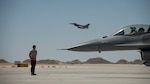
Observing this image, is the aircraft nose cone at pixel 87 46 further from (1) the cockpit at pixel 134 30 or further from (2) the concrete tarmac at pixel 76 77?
(1) the cockpit at pixel 134 30

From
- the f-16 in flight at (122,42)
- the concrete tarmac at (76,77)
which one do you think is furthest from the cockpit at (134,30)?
the concrete tarmac at (76,77)

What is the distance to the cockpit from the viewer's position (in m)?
17.8

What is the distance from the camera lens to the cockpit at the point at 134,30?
17.8 meters

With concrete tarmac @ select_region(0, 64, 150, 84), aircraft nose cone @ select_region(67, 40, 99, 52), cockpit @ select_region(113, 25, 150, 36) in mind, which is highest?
cockpit @ select_region(113, 25, 150, 36)

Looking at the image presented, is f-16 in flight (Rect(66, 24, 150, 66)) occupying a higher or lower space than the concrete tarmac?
higher

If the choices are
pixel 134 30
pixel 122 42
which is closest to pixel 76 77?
pixel 122 42

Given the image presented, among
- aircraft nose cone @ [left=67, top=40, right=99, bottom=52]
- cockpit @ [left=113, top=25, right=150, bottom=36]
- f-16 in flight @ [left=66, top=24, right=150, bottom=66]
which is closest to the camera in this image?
f-16 in flight @ [left=66, top=24, right=150, bottom=66]

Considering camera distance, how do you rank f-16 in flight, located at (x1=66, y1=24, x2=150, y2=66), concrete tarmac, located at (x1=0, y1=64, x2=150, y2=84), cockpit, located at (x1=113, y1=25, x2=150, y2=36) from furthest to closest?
cockpit, located at (x1=113, y1=25, x2=150, y2=36) → f-16 in flight, located at (x1=66, y1=24, x2=150, y2=66) → concrete tarmac, located at (x1=0, y1=64, x2=150, y2=84)

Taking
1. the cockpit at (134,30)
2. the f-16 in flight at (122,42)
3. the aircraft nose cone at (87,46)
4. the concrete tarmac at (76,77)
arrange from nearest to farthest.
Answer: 1. the concrete tarmac at (76,77)
2. the f-16 in flight at (122,42)
3. the aircraft nose cone at (87,46)
4. the cockpit at (134,30)

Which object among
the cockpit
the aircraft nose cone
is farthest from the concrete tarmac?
the cockpit

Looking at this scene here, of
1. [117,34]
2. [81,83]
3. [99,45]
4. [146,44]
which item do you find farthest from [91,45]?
[81,83]

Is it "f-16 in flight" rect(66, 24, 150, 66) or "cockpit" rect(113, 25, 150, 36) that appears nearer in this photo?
"f-16 in flight" rect(66, 24, 150, 66)

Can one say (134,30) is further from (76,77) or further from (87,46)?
(76,77)

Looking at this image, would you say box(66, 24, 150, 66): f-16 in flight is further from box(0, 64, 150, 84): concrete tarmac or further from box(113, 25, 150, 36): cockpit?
box(0, 64, 150, 84): concrete tarmac
